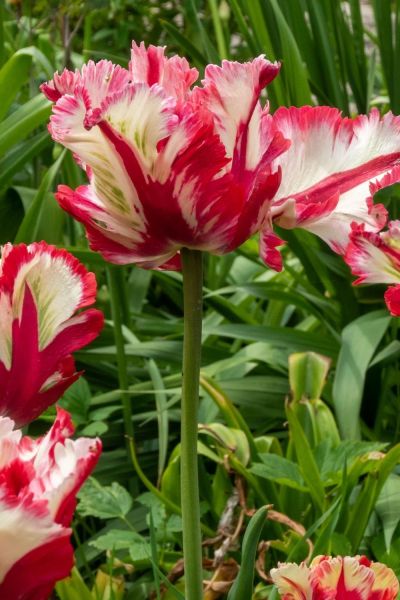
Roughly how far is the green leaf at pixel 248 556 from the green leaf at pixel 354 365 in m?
0.89

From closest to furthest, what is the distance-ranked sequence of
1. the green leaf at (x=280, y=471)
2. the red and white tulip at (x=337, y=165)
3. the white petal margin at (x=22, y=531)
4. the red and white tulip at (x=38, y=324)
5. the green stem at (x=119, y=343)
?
the white petal margin at (x=22, y=531)
the red and white tulip at (x=38, y=324)
the red and white tulip at (x=337, y=165)
the green leaf at (x=280, y=471)
the green stem at (x=119, y=343)

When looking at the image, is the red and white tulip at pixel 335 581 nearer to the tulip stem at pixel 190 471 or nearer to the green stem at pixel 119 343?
the tulip stem at pixel 190 471

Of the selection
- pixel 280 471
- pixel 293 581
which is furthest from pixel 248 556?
pixel 280 471

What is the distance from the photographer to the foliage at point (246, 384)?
1215mm

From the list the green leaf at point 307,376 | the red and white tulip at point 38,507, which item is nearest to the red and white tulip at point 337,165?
the red and white tulip at point 38,507

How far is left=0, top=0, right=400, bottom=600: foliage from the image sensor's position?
1.21 meters

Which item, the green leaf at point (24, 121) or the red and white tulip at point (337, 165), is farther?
the green leaf at point (24, 121)

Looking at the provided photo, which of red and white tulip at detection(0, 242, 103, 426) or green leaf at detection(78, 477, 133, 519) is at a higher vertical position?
red and white tulip at detection(0, 242, 103, 426)

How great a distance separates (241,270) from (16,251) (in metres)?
1.62

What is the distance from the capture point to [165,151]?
59 cm

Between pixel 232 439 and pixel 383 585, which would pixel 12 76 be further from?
pixel 383 585

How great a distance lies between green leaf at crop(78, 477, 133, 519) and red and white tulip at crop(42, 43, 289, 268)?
1.91 ft

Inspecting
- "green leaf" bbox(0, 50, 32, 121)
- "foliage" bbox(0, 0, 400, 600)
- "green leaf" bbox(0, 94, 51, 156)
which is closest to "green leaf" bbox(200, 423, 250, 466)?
"foliage" bbox(0, 0, 400, 600)

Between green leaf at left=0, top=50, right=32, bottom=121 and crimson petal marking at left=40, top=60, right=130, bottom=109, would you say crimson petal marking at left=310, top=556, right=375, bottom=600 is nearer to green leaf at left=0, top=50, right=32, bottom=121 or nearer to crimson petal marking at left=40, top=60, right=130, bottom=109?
crimson petal marking at left=40, top=60, right=130, bottom=109
